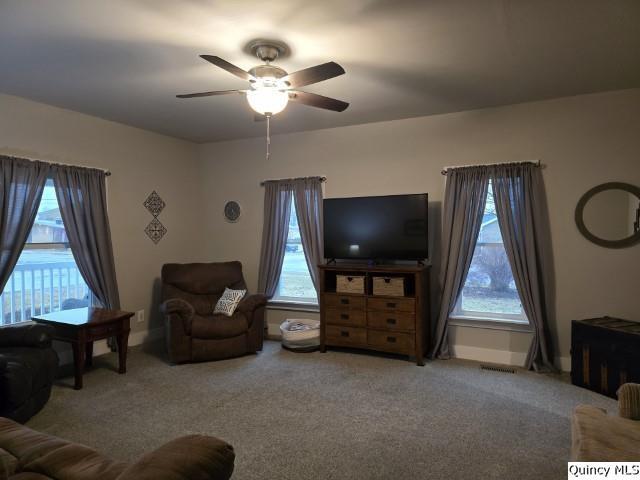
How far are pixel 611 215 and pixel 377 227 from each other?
2.09 metres

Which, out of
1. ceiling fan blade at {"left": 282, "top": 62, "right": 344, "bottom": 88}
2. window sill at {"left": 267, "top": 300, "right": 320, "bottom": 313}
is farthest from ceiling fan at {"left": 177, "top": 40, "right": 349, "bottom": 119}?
window sill at {"left": 267, "top": 300, "right": 320, "bottom": 313}

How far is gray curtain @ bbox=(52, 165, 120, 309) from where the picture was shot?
3.79 meters

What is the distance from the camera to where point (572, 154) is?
11.8ft

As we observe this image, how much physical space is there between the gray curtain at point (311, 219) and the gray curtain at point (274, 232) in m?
0.19

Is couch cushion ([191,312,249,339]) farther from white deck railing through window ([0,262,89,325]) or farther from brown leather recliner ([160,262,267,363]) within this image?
white deck railing through window ([0,262,89,325])

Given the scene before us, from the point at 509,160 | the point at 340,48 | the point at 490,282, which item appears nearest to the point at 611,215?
the point at 509,160

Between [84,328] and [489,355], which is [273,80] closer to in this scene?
[84,328]

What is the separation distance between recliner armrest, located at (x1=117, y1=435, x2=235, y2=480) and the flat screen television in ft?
10.4

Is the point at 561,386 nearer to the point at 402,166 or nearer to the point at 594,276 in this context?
the point at 594,276

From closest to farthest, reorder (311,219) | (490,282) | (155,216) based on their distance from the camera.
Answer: (490,282)
(311,219)
(155,216)

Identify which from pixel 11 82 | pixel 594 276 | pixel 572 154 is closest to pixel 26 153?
pixel 11 82

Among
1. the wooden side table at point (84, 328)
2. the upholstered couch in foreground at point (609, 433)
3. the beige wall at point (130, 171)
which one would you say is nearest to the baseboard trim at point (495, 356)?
the upholstered couch in foreground at point (609, 433)

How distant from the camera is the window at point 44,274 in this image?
3645 mm

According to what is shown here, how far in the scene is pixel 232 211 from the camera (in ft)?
17.2
